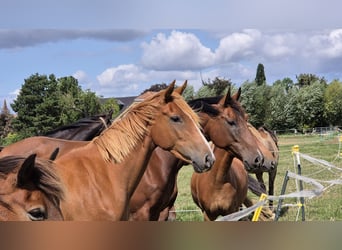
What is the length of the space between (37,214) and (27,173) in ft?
0.43

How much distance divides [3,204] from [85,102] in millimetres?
3338

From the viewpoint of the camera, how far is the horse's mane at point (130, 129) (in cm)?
185

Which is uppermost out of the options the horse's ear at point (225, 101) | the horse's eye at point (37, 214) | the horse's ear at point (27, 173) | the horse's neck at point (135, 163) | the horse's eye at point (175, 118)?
the horse's ear at point (27, 173)

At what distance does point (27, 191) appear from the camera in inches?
43.8

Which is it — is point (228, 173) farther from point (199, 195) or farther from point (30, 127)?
point (30, 127)

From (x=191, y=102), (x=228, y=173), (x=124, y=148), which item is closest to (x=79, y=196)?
(x=124, y=148)

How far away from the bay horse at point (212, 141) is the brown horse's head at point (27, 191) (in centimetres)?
140

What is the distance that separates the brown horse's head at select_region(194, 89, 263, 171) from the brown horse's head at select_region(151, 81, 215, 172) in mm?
777

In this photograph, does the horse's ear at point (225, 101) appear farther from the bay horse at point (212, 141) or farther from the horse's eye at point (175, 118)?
the horse's eye at point (175, 118)

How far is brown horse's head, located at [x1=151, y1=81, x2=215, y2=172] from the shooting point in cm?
193

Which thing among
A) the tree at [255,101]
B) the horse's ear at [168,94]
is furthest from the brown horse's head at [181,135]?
the tree at [255,101]

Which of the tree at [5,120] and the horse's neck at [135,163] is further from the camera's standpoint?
the tree at [5,120]

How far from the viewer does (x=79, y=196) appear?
166cm

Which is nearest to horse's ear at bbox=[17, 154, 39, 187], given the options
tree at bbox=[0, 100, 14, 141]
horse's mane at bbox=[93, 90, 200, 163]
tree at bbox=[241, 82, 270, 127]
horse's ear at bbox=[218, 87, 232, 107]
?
horse's mane at bbox=[93, 90, 200, 163]
